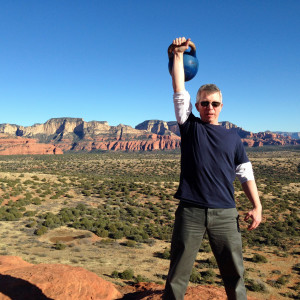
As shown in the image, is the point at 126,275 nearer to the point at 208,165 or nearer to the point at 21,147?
the point at 208,165

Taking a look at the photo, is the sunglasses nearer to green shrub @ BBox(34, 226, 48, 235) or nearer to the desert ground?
the desert ground

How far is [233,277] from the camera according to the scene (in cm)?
260

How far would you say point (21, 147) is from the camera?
128875mm

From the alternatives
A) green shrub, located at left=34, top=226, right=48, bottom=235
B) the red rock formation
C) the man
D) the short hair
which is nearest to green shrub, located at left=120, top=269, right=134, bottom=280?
green shrub, located at left=34, top=226, right=48, bottom=235

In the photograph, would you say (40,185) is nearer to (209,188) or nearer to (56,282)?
(56,282)

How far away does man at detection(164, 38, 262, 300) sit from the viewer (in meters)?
2.51

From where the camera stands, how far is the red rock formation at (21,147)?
413 ft

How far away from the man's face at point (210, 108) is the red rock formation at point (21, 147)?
140518mm

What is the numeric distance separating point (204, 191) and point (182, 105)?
37.5 inches

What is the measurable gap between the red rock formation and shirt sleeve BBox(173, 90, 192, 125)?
14050 cm

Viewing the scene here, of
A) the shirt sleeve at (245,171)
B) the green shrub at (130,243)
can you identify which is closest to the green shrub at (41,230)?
the green shrub at (130,243)

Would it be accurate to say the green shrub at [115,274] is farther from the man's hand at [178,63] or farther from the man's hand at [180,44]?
the man's hand at [180,44]

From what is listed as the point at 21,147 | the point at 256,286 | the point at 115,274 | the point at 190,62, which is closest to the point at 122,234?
the point at 115,274

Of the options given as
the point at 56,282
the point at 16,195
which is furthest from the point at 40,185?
the point at 56,282
